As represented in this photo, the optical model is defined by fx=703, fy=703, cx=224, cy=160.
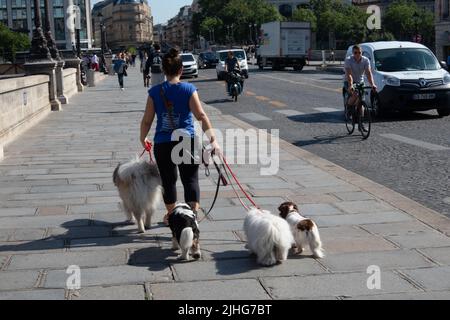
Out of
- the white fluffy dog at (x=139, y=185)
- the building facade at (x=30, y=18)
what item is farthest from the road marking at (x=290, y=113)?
the building facade at (x=30, y=18)

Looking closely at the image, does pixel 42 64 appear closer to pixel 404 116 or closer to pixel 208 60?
pixel 404 116

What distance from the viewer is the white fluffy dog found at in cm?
639

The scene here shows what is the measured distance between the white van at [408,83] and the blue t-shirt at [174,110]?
11091 millimetres

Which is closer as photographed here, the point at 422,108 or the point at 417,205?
the point at 417,205

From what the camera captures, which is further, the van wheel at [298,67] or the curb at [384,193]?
the van wheel at [298,67]

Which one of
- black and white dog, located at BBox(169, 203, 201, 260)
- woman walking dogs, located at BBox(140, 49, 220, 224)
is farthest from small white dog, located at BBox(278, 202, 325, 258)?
woman walking dogs, located at BBox(140, 49, 220, 224)

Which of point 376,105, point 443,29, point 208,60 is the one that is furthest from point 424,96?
point 443,29

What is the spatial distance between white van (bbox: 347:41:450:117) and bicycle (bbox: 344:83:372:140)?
2.43 metres

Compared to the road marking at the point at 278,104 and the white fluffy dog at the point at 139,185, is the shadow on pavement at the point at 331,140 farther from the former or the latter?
the road marking at the point at 278,104

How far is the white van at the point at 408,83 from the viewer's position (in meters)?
16.4

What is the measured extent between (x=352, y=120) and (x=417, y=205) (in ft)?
22.6

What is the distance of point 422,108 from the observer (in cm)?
1658

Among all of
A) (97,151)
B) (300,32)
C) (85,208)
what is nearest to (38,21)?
(97,151)
